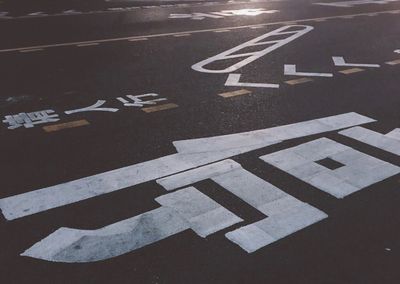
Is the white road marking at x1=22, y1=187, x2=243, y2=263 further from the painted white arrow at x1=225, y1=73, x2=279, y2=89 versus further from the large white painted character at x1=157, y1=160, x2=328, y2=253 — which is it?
the painted white arrow at x1=225, y1=73, x2=279, y2=89

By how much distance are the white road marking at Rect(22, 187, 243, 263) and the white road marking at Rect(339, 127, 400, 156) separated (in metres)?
2.52

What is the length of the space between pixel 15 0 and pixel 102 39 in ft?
34.4

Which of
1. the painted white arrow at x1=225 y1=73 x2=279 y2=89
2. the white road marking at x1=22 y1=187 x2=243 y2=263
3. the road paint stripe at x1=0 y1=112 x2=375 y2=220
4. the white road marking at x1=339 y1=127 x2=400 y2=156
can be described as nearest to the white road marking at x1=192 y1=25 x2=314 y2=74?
the painted white arrow at x1=225 y1=73 x2=279 y2=89

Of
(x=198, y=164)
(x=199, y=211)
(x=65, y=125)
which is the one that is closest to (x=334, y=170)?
(x=198, y=164)

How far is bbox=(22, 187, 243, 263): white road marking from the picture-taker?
12.0ft

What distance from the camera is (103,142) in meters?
5.70

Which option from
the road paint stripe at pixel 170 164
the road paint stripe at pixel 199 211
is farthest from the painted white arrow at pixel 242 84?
the road paint stripe at pixel 199 211

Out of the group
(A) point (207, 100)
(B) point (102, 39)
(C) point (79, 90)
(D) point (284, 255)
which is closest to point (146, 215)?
(D) point (284, 255)

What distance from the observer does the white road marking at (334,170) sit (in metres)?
4.78

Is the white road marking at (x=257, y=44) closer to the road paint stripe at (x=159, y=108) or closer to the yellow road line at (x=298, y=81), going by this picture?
the yellow road line at (x=298, y=81)

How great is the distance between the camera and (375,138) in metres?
5.92

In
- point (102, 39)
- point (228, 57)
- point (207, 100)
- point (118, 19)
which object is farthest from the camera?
point (118, 19)

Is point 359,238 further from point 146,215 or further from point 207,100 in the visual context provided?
point 207,100

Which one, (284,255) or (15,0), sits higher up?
(15,0)
